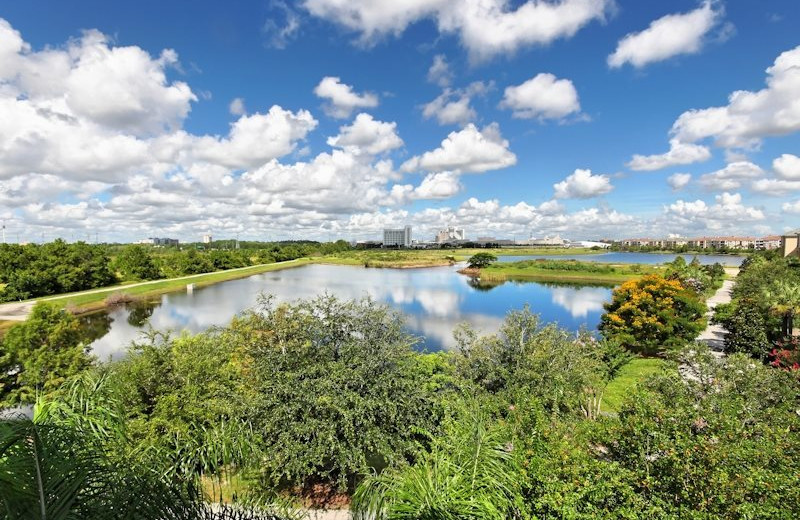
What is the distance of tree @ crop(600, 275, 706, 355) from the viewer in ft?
89.6

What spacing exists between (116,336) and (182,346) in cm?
2742

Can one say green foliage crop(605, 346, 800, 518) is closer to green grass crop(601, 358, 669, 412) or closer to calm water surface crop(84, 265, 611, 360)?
green grass crop(601, 358, 669, 412)

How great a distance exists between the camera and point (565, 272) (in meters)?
90.4

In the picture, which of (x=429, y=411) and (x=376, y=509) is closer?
(x=376, y=509)

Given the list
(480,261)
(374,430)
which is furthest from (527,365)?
(480,261)

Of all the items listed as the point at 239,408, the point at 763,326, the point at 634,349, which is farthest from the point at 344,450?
the point at 763,326

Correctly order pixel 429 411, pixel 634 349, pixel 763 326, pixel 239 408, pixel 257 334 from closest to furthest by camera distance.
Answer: pixel 239 408
pixel 429 411
pixel 257 334
pixel 763 326
pixel 634 349

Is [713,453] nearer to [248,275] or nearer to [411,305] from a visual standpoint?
[411,305]

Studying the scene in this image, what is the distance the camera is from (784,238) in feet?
289

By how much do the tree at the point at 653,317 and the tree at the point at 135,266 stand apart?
268ft

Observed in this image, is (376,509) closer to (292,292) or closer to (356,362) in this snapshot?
(356,362)

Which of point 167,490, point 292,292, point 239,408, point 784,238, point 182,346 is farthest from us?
point 784,238

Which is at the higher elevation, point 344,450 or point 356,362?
point 356,362

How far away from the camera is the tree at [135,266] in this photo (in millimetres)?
76375
